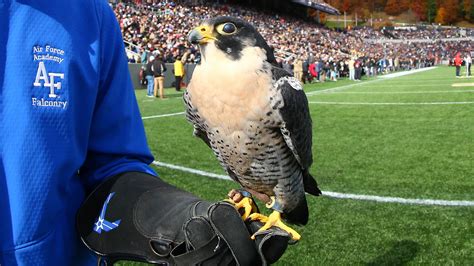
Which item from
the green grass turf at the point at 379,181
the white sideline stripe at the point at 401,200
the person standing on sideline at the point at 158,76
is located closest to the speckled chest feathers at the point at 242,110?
the green grass turf at the point at 379,181

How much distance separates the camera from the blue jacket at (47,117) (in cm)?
Answer: 123

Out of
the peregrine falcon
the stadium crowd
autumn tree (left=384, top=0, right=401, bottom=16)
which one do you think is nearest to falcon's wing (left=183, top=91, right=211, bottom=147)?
the peregrine falcon

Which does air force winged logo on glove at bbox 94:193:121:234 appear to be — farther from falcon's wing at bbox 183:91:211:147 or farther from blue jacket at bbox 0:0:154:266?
falcon's wing at bbox 183:91:211:147

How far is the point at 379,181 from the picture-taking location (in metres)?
4.77

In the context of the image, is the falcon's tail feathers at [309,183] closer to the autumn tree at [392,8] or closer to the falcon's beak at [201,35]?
the falcon's beak at [201,35]

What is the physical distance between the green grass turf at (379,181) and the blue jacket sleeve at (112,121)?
5.68 feet

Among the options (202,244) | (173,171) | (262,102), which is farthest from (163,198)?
(173,171)

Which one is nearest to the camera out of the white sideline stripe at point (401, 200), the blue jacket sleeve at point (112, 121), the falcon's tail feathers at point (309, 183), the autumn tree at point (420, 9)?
the blue jacket sleeve at point (112, 121)

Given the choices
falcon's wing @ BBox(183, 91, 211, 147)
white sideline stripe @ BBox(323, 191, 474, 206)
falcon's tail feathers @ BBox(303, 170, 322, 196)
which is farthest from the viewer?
white sideline stripe @ BBox(323, 191, 474, 206)

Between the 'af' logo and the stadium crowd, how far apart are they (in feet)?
9.73

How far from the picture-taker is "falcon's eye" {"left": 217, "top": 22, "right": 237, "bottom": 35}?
169 centimetres

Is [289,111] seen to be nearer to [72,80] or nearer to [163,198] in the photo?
[163,198]

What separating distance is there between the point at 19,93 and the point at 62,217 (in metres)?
0.34

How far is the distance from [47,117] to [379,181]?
156 inches
